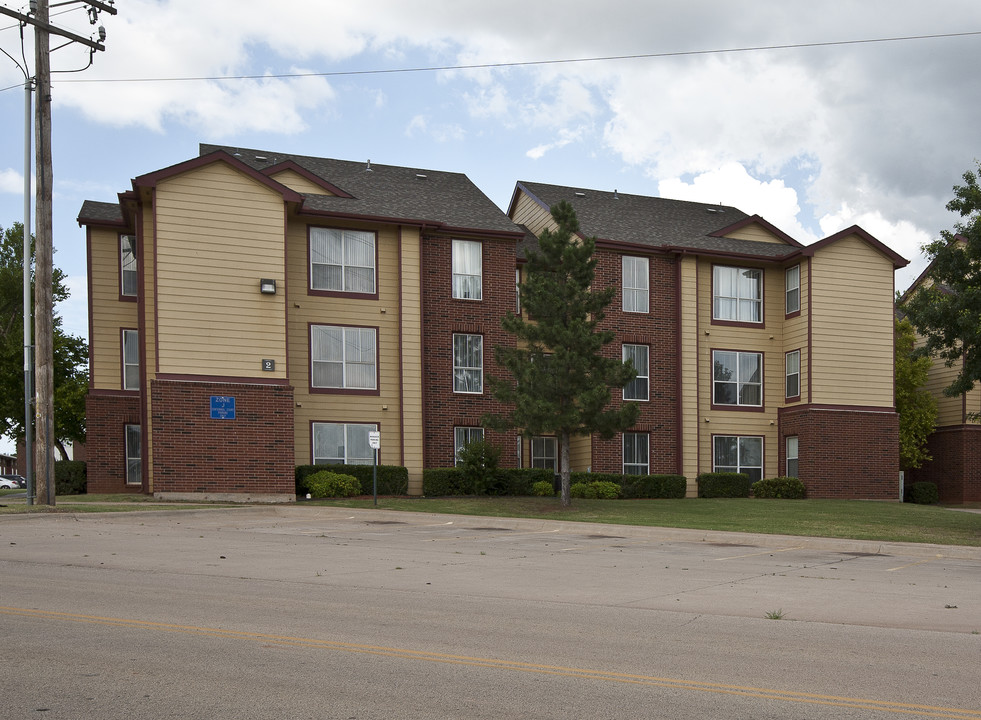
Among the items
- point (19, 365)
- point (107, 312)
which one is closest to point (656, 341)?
point (107, 312)

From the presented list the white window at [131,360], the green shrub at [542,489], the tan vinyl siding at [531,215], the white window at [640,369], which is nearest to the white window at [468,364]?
the green shrub at [542,489]

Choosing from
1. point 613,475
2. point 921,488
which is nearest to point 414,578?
point 613,475

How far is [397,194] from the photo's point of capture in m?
34.7

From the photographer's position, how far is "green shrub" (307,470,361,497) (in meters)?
29.0

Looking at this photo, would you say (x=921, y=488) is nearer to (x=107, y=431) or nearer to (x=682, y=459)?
(x=682, y=459)

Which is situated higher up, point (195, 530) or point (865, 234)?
point (865, 234)

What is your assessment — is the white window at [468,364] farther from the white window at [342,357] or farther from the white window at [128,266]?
the white window at [128,266]

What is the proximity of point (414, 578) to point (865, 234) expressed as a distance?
27711 millimetres

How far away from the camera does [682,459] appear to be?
116ft

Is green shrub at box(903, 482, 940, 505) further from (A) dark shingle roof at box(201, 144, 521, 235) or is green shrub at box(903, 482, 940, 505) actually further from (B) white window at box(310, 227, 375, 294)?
(B) white window at box(310, 227, 375, 294)

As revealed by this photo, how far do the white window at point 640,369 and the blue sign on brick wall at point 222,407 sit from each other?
1385 centimetres

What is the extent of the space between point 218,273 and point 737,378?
735 inches

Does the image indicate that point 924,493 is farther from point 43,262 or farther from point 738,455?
point 43,262

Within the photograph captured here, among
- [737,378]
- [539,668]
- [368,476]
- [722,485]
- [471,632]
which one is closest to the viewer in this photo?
[539,668]
